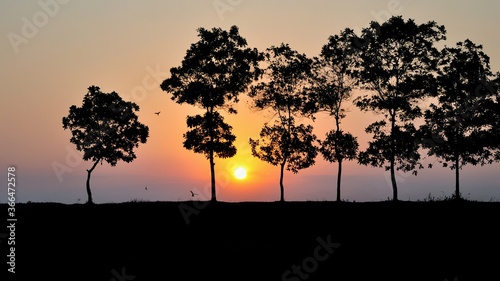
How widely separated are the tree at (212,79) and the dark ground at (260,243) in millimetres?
10860

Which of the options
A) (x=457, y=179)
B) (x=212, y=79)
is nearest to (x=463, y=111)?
(x=457, y=179)

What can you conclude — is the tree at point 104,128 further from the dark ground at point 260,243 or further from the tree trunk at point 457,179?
the tree trunk at point 457,179

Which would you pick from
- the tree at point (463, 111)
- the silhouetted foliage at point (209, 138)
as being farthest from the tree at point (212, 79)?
the tree at point (463, 111)

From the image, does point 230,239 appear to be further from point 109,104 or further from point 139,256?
point 109,104

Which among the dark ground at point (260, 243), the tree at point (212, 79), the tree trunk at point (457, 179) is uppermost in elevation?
the tree at point (212, 79)

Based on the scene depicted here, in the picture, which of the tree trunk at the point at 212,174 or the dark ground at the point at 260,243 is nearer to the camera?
the dark ground at the point at 260,243

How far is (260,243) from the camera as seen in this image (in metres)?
28.5

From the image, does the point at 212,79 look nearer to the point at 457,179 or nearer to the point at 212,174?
the point at 212,174

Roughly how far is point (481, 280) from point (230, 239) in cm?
1439

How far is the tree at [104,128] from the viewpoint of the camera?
2352 inches

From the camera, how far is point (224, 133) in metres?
51.9

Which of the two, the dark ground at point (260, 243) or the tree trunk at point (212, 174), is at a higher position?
the tree trunk at point (212, 174)

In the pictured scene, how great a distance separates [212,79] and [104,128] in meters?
16.2

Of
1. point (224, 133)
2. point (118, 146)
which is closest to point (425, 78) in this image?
point (224, 133)
